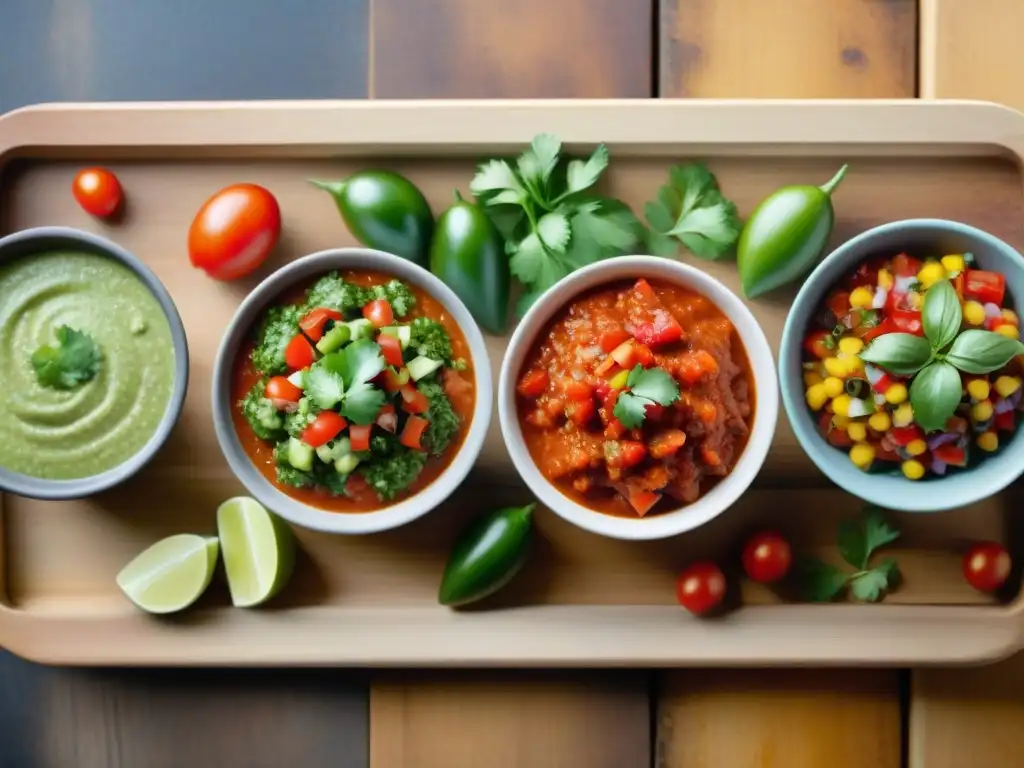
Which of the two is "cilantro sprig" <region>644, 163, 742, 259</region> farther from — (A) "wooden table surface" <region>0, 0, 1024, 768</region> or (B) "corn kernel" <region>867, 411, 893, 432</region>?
(B) "corn kernel" <region>867, 411, 893, 432</region>

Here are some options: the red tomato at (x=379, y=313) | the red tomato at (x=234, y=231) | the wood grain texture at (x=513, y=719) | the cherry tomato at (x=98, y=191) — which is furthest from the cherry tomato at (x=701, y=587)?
the cherry tomato at (x=98, y=191)

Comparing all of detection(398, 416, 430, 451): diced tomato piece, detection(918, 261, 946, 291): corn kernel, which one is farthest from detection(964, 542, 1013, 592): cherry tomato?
detection(398, 416, 430, 451): diced tomato piece

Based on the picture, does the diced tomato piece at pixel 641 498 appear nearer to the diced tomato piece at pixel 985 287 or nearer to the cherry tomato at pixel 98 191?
the diced tomato piece at pixel 985 287

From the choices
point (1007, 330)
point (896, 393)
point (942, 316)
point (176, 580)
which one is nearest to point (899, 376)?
point (896, 393)

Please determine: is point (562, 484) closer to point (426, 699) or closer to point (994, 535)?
point (426, 699)

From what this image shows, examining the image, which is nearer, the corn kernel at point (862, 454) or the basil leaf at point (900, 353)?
the basil leaf at point (900, 353)

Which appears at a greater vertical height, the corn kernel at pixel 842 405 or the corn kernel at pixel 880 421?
the corn kernel at pixel 842 405
